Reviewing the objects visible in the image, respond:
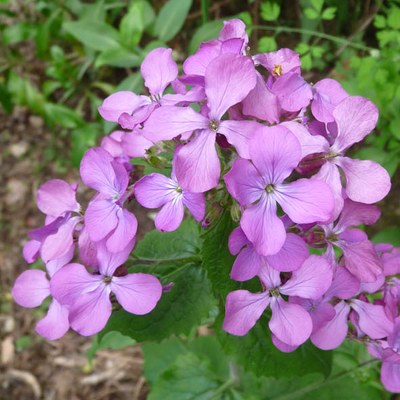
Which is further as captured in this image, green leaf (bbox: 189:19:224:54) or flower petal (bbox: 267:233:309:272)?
green leaf (bbox: 189:19:224:54)

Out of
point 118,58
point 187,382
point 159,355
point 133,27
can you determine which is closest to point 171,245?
point 187,382

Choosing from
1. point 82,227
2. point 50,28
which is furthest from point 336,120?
point 50,28

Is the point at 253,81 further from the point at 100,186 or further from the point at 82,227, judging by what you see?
the point at 82,227

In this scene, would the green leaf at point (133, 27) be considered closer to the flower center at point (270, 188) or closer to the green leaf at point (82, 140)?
the green leaf at point (82, 140)

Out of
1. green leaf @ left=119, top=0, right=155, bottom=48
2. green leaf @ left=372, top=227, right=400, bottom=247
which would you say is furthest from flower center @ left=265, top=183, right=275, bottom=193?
green leaf @ left=119, top=0, right=155, bottom=48

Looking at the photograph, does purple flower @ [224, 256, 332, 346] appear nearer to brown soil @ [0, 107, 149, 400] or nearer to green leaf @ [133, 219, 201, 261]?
green leaf @ [133, 219, 201, 261]

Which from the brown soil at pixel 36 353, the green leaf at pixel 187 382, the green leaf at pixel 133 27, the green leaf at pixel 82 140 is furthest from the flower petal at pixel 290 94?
the brown soil at pixel 36 353

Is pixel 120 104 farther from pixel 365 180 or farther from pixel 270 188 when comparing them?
pixel 365 180
